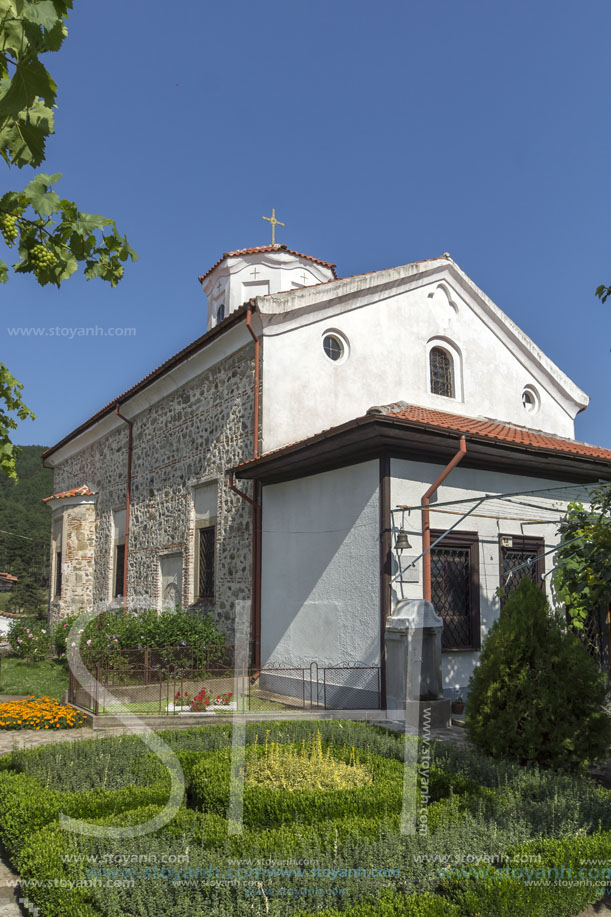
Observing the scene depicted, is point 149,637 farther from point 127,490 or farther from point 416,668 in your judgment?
point 127,490

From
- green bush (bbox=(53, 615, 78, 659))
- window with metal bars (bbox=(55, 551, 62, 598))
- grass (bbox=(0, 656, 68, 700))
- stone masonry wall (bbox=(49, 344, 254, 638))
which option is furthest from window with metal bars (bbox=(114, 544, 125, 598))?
window with metal bars (bbox=(55, 551, 62, 598))

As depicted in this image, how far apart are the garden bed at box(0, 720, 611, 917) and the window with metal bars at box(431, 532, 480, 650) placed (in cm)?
394

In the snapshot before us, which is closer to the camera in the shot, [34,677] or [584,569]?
[584,569]

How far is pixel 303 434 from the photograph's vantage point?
12.2 m

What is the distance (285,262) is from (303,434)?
774cm

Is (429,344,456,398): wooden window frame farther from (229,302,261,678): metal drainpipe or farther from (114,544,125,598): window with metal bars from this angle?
(114,544,125,598): window with metal bars

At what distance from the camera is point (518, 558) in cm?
1130

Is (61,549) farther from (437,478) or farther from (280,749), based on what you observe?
(280,749)

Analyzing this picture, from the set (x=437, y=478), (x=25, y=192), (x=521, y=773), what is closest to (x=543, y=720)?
(x=521, y=773)

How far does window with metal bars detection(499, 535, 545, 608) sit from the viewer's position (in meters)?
10.9

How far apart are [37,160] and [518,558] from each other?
10.00 m

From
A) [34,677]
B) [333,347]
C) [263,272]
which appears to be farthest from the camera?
[263,272]

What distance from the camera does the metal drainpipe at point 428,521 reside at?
948cm

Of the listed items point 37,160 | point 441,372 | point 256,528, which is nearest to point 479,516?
point 256,528
